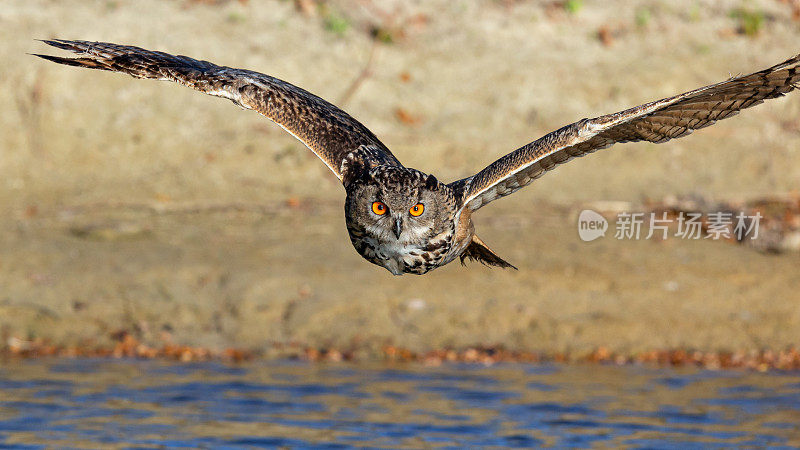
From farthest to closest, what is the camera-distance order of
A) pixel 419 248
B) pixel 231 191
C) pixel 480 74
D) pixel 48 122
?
pixel 480 74 < pixel 48 122 < pixel 231 191 < pixel 419 248

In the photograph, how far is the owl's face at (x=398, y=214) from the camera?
7609mm

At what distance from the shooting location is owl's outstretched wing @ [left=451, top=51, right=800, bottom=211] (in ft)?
22.9

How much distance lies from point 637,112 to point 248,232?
8.48 metres

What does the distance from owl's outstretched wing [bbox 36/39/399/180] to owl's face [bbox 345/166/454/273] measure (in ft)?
1.82

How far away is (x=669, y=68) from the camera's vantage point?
61.1ft

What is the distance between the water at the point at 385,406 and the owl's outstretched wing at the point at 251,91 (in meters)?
2.82

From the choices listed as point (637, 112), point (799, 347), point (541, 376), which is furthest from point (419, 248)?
point (799, 347)

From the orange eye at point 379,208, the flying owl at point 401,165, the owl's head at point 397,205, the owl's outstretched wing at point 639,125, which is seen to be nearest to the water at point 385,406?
the flying owl at point 401,165

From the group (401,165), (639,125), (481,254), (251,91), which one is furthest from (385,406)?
(639,125)

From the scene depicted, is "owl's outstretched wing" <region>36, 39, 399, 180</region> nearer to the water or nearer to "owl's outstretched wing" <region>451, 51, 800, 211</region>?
"owl's outstretched wing" <region>451, 51, 800, 211</region>

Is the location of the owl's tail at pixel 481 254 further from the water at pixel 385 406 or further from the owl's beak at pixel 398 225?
the water at pixel 385 406

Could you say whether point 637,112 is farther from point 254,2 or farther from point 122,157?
point 254,2

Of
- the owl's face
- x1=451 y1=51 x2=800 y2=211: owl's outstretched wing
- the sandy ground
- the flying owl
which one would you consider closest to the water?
the sandy ground

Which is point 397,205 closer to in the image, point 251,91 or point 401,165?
point 401,165
